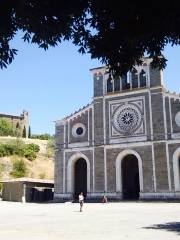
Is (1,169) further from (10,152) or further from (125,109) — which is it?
(125,109)

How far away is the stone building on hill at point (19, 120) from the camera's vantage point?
9306 centimetres

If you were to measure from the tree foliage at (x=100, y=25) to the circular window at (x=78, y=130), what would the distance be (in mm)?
33827

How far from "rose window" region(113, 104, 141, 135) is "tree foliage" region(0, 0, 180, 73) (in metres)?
31.4

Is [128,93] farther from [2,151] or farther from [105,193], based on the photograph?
[2,151]

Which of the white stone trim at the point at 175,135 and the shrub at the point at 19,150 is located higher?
the shrub at the point at 19,150

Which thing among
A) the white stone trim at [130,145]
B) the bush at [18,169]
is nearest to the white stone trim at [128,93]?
the white stone trim at [130,145]

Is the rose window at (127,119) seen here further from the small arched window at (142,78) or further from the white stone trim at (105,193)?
the white stone trim at (105,193)

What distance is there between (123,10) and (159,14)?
60cm

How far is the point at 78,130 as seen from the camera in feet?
135

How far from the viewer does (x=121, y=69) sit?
7.07 metres

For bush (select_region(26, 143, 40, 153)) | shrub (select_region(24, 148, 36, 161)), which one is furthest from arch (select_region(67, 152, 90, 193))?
bush (select_region(26, 143, 40, 153))

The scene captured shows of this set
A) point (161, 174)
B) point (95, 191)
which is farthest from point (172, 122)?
point (95, 191)

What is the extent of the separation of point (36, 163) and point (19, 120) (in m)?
33.1

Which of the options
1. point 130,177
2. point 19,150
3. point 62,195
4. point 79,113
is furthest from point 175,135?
point 19,150
